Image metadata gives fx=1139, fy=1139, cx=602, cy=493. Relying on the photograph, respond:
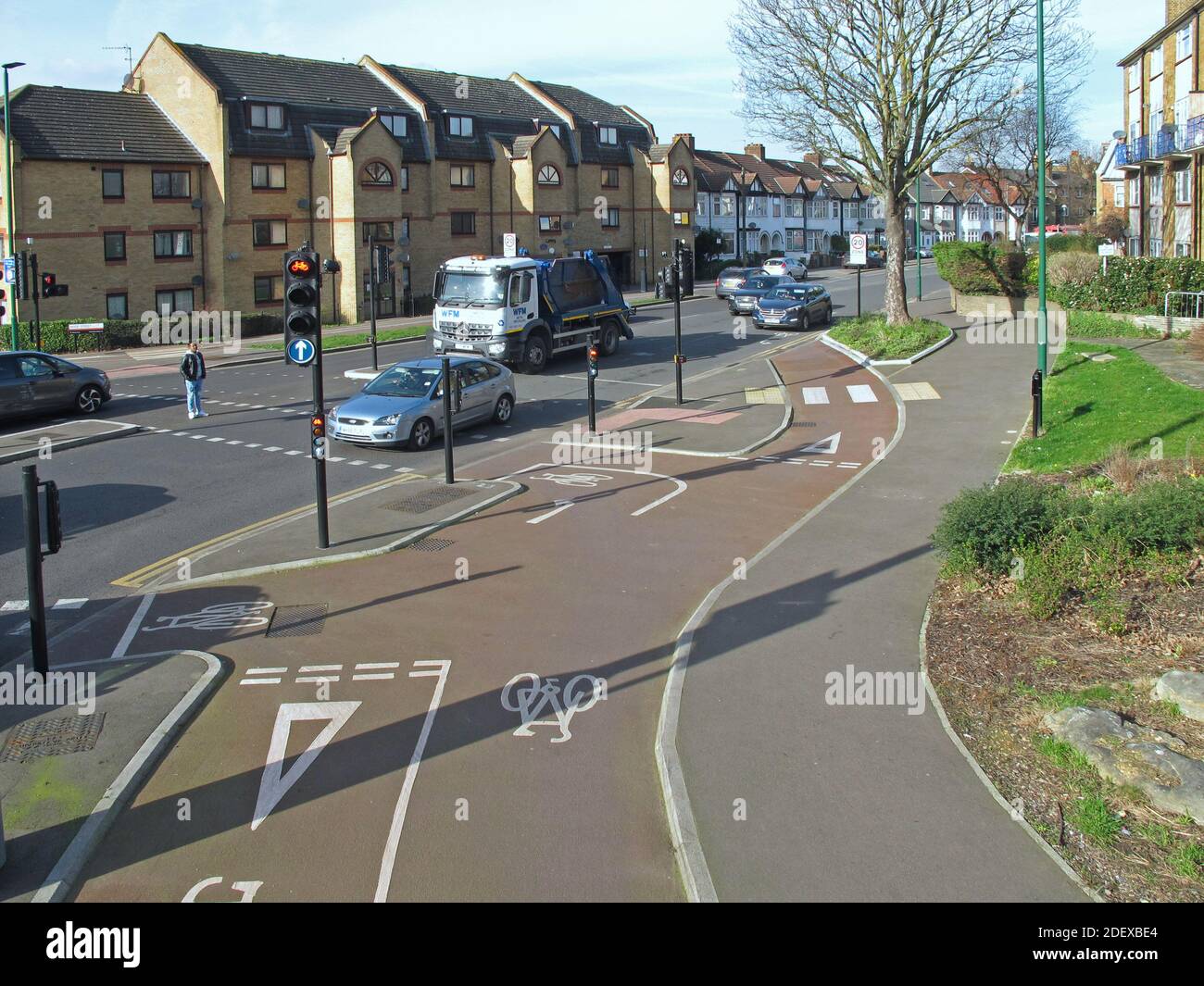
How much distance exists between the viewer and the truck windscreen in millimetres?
28078

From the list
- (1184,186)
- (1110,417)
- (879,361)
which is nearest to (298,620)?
(1110,417)

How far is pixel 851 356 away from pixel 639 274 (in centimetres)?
3332

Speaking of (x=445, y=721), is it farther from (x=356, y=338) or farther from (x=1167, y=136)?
(x=1167, y=136)

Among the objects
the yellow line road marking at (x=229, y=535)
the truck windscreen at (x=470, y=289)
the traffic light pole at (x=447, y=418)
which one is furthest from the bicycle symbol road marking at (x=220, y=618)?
the truck windscreen at (x=470, y=289)

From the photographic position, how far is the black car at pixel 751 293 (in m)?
41.3

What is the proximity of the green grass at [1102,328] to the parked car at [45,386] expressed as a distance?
908 inches

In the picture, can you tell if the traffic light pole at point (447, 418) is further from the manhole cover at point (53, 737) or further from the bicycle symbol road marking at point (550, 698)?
the manhole cover at point (53, 737)

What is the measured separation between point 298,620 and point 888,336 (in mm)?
23120

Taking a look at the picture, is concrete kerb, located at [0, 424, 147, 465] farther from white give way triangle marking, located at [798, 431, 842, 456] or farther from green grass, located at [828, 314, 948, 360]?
green grass, located at [828, 314, 948, 360]

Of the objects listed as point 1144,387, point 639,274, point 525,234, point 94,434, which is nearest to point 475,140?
point 525,234

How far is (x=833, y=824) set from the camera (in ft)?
22.9

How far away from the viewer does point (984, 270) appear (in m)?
37.8

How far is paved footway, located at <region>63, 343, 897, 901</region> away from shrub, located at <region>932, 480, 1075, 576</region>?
2.65m
